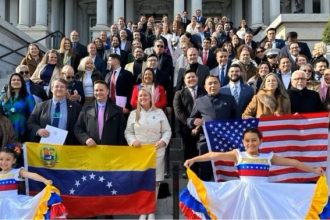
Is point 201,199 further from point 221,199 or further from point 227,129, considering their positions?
point 227,129

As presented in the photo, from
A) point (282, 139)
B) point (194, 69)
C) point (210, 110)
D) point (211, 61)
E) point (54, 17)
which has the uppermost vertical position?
point (54, 17)

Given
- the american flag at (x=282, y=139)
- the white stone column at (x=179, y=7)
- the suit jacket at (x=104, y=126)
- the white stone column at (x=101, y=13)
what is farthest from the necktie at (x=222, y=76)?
the white stone column at (x=101, y=13)

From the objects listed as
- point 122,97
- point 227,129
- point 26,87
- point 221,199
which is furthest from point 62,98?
point 221,199

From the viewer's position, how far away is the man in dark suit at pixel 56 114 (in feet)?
26.4

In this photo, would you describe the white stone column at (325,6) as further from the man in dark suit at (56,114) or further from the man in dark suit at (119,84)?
the man in dark suit at (56,114)

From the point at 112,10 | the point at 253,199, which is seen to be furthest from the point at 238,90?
the point at 112,10

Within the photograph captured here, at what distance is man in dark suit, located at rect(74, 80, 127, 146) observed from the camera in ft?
25.7

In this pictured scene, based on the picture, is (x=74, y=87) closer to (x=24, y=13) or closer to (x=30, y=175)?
(x=30, y=175)

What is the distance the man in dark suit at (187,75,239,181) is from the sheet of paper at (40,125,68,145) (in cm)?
196

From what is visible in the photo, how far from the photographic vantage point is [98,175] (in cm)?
774

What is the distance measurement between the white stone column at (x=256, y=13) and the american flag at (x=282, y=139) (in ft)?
83.0

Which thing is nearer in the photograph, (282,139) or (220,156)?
(220,156)

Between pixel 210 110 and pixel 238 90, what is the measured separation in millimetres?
856

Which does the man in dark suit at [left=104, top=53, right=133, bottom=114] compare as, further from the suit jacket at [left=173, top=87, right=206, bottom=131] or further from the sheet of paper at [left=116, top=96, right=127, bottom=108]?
the suit jacket at [left=173, top=87, right=206, bottom=131]
